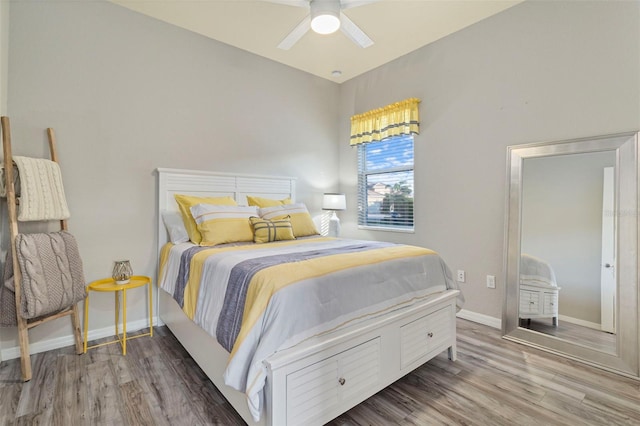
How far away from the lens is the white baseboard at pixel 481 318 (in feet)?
9.36

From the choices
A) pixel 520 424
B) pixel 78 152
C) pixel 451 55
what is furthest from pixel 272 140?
pixel 520 424

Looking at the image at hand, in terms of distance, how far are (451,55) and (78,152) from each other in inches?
139

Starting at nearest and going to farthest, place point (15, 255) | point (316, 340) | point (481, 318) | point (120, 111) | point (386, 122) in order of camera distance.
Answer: point (316, 340) < point (15, 255) < point (120, 111) < point (481, 318) < point (386, 122)

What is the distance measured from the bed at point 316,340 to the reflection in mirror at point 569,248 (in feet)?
2.69

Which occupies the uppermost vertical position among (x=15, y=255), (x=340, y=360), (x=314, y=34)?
(x=314, y=34)

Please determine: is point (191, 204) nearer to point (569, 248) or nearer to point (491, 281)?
point (491, 281)

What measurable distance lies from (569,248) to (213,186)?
319 cm

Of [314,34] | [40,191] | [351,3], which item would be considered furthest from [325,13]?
[40,191]

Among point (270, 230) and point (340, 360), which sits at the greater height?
point (270, 230)

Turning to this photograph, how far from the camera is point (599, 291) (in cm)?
228

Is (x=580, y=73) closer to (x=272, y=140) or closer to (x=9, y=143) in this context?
(x=272, y=140)

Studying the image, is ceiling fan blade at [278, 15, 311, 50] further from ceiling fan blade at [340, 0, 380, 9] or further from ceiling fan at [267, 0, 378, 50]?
ceiling fan blade at [340, 0, 380, 9]

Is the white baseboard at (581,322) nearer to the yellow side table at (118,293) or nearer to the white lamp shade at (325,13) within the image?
the white lamp shade at (325,13)

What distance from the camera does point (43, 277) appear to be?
80.4 inches
